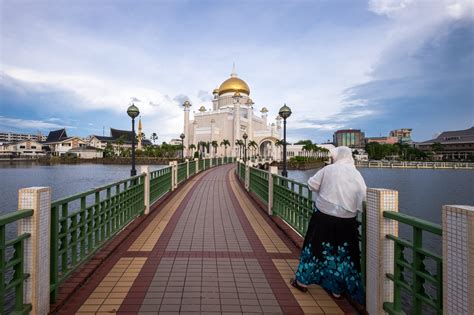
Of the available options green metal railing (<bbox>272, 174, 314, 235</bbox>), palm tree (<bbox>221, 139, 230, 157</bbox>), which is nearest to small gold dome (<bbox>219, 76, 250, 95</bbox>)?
palm tree (<bbox>221, 139, 230, 157</bbox>)

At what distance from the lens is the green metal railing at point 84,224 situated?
125 inches

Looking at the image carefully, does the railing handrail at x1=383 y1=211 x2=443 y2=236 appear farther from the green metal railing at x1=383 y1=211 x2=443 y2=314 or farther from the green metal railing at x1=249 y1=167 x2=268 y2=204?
the green metal railing at x1=249 y1=167 x2=268 y2=204

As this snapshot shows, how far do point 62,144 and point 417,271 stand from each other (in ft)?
369

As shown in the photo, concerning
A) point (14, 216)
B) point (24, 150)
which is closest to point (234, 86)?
point (14, 216)

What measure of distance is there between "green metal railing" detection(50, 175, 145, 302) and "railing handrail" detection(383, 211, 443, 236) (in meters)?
3.32

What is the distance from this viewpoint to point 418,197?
76.0 ft

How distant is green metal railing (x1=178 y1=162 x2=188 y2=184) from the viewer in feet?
50.2

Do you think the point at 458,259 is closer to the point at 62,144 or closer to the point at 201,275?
the point at 201,275

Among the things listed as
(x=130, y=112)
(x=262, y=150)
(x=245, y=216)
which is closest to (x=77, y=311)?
(x=245, y=216)

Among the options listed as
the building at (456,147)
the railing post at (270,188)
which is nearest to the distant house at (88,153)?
the railing post at (270,188)

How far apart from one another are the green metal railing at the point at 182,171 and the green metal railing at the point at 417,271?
13164 mm

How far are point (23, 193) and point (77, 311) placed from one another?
4.39ft

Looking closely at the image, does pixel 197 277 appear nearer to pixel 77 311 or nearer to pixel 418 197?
pixel 77 311

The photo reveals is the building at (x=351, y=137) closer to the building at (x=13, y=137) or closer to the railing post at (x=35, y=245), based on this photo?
the building at (x=13, y=137)
